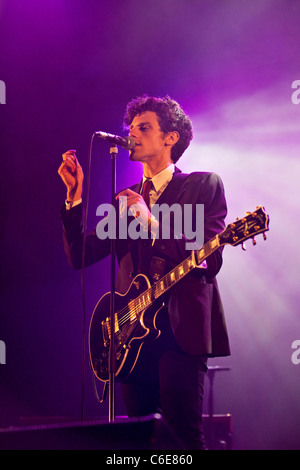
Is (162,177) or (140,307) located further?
(162,177)

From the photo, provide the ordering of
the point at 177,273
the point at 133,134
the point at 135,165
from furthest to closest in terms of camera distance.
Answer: the point at 135,165 < the point at 133,134 < the point at 177,273

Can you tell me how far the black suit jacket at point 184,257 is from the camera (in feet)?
6.90

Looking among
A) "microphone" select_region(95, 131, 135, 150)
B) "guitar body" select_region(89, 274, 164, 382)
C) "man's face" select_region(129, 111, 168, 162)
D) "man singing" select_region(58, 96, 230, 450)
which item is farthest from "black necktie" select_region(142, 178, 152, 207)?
"guitar body" select_region(89, 274, 164, 382)

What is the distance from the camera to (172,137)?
2.87m

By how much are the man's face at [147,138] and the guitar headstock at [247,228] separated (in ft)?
2.79

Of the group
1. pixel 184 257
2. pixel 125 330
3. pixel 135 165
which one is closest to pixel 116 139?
pixel 184 257

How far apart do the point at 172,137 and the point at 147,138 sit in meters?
0.17

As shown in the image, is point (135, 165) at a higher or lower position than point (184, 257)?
higher

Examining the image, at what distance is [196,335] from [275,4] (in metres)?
2.93

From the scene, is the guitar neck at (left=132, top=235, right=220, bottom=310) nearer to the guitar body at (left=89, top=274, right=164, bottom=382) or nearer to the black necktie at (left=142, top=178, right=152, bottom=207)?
the guitar body at (left=89, top=274, right=164, bottom=382)

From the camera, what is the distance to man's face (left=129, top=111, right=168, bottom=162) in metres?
2.74

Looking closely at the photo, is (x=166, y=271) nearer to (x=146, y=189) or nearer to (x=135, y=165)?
(x=146, y=189)

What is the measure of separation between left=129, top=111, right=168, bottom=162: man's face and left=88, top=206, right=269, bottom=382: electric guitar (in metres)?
0.73
